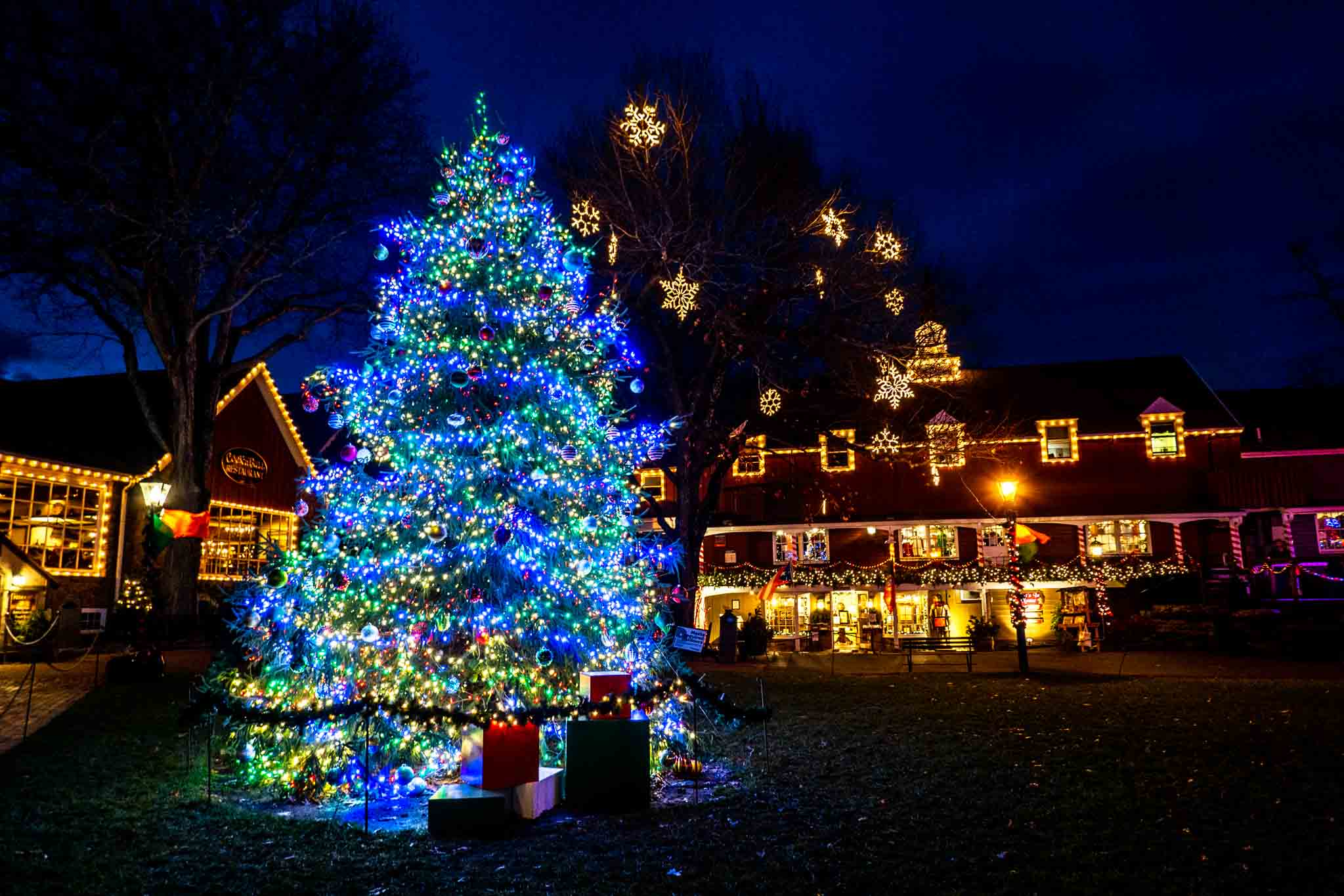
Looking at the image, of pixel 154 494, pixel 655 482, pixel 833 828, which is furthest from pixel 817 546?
pixel 833 828

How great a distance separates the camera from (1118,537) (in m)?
32.9

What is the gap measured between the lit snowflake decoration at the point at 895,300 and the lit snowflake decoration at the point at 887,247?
0.74 meters

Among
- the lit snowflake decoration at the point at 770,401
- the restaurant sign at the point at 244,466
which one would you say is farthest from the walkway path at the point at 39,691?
the lit snowflake decoration at the point at 770,401

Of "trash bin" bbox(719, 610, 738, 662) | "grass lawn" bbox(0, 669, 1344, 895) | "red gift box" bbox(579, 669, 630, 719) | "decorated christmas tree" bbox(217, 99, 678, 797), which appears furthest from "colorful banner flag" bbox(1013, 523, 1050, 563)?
"red gift box" bbox(579, 669, 630, 719)

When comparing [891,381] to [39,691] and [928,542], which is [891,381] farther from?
[39,691]

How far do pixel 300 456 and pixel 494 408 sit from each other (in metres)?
24.9

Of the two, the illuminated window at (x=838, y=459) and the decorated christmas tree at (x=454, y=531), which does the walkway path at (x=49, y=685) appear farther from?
the illuminated window at (x=838, y=459)

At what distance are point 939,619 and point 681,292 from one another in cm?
1935

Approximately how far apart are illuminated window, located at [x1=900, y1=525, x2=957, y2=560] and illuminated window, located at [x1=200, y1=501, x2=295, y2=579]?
829 inches

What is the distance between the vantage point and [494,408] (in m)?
9.07

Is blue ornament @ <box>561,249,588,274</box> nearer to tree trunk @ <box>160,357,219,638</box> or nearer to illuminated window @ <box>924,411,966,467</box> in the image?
illuminated window @ <box>924,411,966,467</box>

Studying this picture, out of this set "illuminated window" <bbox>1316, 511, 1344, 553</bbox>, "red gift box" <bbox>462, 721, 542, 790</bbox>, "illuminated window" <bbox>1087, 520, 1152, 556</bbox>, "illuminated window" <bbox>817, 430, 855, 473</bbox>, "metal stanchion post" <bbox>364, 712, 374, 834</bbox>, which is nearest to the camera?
"metal stanchion post" <bbox>364, 712, 374, 834</bbox>

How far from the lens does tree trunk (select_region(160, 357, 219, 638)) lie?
21625mm

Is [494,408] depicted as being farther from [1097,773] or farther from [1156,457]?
[1156,457]
